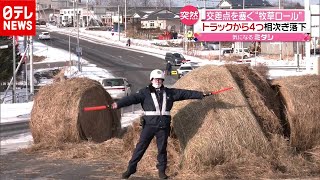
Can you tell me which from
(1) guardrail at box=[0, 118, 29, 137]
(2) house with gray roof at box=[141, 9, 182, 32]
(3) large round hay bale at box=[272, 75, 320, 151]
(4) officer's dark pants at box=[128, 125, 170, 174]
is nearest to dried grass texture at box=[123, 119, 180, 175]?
(4) officer's dark pants at box=[128, 125, 170, 174]

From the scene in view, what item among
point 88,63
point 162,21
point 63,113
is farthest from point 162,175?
point 162,21

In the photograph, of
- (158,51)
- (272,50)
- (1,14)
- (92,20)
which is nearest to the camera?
(1,14)

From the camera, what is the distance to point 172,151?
10.6 metres

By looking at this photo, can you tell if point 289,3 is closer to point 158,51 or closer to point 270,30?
point 158,51

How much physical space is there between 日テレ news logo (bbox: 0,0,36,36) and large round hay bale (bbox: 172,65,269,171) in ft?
66.9

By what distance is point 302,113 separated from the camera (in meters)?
11.4

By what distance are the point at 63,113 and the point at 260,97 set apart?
4.60 m

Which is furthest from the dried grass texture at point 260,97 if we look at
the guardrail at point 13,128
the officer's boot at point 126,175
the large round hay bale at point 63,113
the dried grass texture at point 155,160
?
the guardrail at point 13,128

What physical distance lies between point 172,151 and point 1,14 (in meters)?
21.0

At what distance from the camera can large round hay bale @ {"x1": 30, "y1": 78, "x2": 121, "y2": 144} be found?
44.3ft

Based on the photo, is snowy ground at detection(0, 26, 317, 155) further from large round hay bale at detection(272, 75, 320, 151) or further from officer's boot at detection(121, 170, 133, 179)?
officer's boot at detection(121, 170, 133, 179)

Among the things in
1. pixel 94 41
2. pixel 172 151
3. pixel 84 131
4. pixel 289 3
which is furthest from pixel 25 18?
pixel 94 41

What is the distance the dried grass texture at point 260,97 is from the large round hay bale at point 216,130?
32cm

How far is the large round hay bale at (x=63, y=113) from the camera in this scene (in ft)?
44.3
